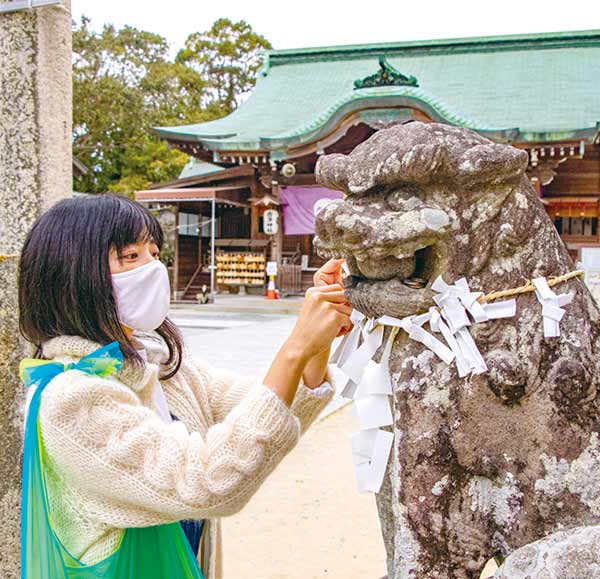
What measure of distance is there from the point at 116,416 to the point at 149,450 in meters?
0.09

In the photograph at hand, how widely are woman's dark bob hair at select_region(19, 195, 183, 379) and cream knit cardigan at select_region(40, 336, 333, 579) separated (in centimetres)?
5

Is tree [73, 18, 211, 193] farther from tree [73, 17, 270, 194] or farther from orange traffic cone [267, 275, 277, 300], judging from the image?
orange traffic cone [267, 275, 277, 300]

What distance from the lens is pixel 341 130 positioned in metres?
11.7

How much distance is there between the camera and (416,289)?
1187mm

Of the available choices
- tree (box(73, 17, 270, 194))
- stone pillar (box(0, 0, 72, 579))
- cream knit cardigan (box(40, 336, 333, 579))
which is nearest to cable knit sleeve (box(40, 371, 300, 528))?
cream knit cardigan (box(40, 336, 333, 579))

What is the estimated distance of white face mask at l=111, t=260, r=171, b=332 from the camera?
54.2 inches

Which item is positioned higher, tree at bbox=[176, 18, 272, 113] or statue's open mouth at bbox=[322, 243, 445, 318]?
tree at bbox=[176, 18, 272, 113]

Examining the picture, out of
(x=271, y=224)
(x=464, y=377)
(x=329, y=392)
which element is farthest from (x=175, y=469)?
(x=271, y=224)

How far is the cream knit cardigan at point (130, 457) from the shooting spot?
4.07 ft

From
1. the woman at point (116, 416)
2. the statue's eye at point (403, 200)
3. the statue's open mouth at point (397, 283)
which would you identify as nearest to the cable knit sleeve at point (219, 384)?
the woman at point (116, 416)

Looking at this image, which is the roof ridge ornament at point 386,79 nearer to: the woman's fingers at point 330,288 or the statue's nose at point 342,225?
the woman's fingers at point 330,288

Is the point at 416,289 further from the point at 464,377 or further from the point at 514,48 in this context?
the point at 514,48

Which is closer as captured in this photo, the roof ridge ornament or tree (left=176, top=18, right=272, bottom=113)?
the roof ridge ornament

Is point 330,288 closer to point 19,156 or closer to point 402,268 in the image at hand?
point 402,268
